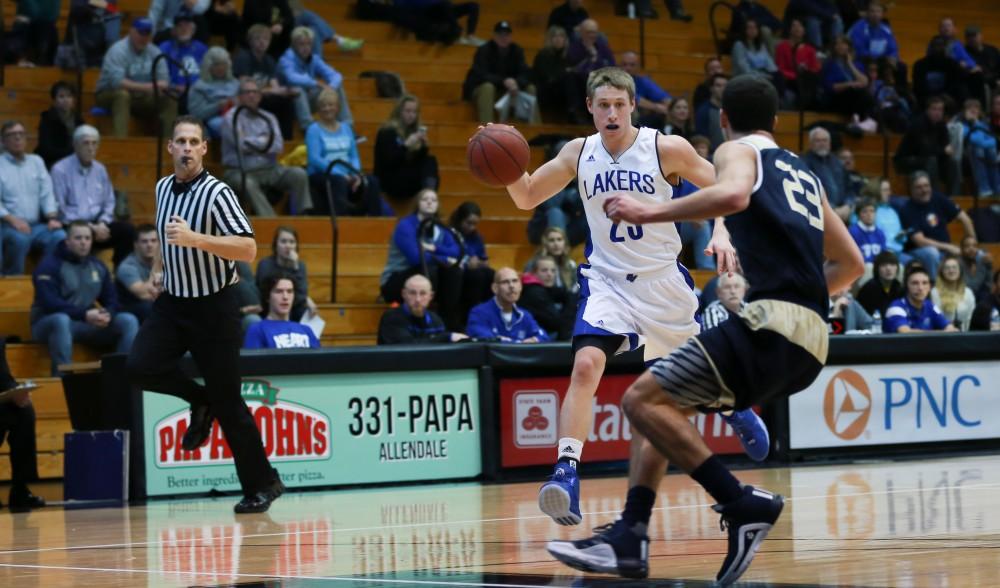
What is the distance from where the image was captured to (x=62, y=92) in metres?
15.1

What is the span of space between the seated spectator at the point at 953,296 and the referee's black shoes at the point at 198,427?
8.57 meters

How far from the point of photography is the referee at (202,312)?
9148mm

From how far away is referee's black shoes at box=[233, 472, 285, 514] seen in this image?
934 cm

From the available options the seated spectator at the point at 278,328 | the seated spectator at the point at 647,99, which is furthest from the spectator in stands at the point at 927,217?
the seated spectator at the point at 278,328

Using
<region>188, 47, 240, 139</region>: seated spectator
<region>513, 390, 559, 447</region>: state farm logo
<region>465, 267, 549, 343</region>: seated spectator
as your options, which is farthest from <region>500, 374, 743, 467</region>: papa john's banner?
<region>188, 47, 240, 139</region>: seated spectator

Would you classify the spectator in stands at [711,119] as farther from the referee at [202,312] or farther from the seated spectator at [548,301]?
the referee at [202,312]

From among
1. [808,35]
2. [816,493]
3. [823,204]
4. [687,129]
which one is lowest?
[816,493]

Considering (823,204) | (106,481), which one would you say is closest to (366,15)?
(106,481)

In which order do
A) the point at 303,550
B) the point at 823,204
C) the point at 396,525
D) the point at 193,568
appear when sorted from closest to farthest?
the point at 823,204
the point at 193,568
the point at 303,550
the point at 396,525

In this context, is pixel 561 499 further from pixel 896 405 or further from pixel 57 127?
pixel 57 127

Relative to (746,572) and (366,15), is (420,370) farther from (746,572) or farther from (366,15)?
(366,15)

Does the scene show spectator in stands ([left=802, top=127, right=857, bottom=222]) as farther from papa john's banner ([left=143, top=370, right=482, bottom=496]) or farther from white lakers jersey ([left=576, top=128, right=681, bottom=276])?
white lakers jersey ([left=576, top=128, right=681, bottom=276])

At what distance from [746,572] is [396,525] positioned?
301 cm

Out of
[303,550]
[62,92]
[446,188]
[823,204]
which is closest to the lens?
[823,204]
